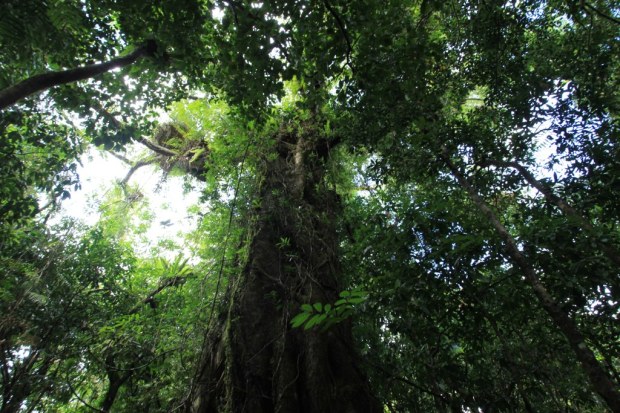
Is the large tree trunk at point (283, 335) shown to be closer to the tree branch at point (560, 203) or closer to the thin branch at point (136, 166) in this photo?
the tree branch at point (560, 203)

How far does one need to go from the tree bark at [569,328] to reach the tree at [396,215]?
0.05 feet

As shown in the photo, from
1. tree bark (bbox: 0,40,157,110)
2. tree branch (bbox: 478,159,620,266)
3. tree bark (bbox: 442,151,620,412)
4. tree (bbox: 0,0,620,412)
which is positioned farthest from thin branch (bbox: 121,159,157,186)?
tree bark (bbox: 442,151,620,412)

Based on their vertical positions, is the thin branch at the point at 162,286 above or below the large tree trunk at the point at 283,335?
above

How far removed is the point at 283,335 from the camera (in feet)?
11.2

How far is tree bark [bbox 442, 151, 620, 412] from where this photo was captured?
7.66 feet

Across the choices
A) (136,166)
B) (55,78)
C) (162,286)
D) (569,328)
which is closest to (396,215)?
(569,328)

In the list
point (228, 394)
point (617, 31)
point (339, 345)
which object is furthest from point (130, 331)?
point (617, 31)

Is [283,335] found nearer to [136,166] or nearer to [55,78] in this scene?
[55,78]

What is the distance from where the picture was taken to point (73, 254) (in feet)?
16.5

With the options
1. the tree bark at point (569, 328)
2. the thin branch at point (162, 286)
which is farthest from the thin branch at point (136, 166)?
the tree bark at point (569, 328)

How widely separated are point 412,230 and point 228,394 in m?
2.26

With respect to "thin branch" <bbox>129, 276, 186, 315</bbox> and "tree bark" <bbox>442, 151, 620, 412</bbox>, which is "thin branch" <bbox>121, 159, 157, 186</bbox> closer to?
"thin branch" <bbox>129, 276, 186, 315</bbox>

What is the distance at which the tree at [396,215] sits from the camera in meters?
2.70

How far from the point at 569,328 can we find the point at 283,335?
8.33 ft
